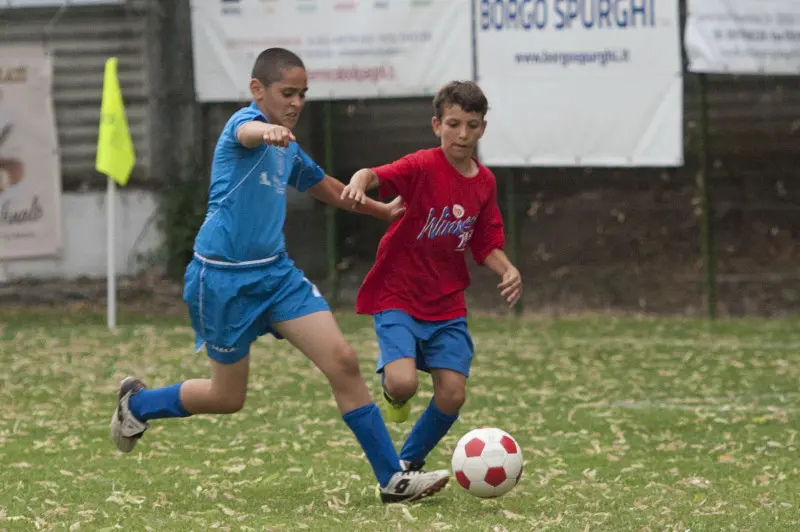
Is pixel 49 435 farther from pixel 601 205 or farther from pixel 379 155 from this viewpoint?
pixel 601 205

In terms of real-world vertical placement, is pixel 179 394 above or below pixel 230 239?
below

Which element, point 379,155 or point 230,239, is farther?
point 379,155

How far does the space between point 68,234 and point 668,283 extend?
6.31 meters

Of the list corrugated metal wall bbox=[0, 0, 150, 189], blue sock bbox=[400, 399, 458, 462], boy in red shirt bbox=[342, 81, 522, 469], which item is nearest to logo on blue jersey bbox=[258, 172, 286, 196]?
boy in red shirt bbox=[342, 81, 522, 469]

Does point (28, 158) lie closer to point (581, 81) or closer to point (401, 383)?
point (581, 81)

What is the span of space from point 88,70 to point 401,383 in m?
10.5

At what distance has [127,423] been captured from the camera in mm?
6453

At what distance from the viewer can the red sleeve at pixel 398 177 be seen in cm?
621

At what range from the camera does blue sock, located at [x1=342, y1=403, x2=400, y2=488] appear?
5.87 metres

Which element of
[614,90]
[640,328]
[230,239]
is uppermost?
[614,90]

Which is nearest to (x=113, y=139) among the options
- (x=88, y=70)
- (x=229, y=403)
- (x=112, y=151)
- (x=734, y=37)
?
(x=112, y=151)

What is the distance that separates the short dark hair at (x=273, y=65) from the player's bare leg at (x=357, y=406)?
962 millimetres

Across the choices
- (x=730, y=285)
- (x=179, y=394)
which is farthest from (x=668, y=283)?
(x=179, y=394)

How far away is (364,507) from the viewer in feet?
19.2
